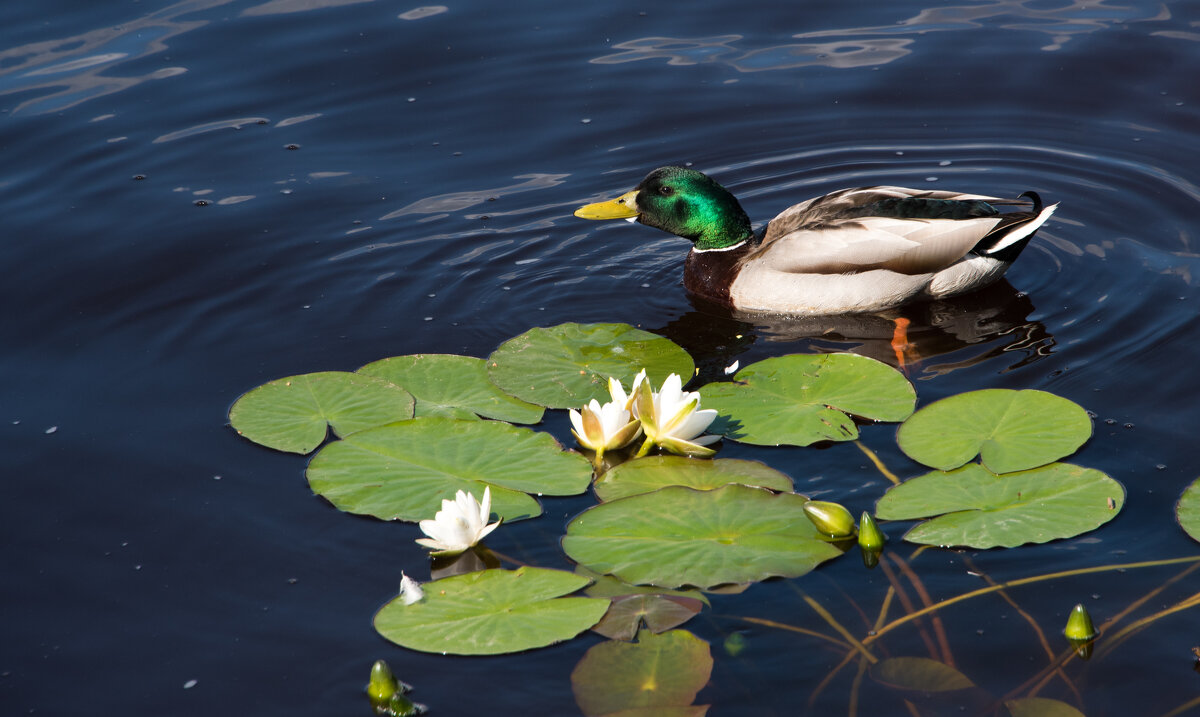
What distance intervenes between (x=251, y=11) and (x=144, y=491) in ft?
20.0

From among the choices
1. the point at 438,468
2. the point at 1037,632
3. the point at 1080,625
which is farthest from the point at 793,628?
the point at 438,468

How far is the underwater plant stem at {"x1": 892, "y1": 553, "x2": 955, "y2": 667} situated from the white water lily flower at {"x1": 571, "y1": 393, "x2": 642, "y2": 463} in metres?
1.14

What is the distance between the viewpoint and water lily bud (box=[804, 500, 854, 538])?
4.12m

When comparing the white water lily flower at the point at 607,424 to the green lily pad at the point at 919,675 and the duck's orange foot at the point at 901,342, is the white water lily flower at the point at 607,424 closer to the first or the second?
the green lily pad at the point at 919,675

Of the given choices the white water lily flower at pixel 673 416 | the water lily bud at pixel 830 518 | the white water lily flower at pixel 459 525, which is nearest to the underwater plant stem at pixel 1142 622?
the water lily bud at pixel 830 518

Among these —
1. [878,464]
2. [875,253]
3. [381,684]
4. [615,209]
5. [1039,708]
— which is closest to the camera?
[1039,708]

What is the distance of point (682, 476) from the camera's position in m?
4.55

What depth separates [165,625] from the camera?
A: 4.18 m

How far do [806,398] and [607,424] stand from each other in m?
0.95

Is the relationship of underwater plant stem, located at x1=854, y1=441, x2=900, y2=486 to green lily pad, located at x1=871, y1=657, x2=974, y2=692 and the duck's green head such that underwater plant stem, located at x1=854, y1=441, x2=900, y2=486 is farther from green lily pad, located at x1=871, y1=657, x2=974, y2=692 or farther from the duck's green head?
the duck's green head

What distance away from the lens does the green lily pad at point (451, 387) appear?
5.05 metres

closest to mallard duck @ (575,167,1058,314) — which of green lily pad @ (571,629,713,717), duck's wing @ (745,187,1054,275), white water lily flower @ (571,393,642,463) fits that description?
duck's wing @ (745,187,1054,275)

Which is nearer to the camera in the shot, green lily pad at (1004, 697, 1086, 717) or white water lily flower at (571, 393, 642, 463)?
green lily pad at (1004, 697, 1086, 717)

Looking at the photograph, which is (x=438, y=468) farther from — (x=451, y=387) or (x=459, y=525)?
(x=451, y=387)
